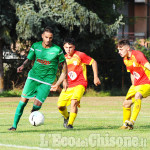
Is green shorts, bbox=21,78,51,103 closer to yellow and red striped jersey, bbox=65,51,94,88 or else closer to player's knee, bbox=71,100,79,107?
player's knee, bbox=71,100,79,107

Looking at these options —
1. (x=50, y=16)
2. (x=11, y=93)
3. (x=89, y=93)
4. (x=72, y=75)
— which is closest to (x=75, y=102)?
(x=72, y=75)

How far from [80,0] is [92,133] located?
1589cm

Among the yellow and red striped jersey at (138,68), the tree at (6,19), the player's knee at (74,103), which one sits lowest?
the player's knee at (74,103)

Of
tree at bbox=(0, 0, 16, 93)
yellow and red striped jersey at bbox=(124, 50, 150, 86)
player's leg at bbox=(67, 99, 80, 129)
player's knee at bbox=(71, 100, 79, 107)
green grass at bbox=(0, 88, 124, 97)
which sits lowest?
green grass at bbox=(0, 88, 124, 97)

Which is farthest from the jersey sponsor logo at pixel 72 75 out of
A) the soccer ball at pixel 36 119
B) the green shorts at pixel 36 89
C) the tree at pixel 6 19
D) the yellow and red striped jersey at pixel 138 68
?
the tree at pixel 6 19

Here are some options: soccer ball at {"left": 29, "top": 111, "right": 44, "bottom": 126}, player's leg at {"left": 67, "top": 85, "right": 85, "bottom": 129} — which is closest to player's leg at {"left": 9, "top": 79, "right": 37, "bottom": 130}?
soccer ball at {"left": 29, "top": 111, "right": 44, "bottom": 126}

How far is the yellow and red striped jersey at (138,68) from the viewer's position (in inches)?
409

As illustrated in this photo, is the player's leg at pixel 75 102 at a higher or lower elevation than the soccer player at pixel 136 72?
lower

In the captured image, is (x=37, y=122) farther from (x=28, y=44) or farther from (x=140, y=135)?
(x=28, y=44)

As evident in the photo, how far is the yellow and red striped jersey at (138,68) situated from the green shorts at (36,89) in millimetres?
1888

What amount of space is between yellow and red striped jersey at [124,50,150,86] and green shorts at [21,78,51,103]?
6.19 ft

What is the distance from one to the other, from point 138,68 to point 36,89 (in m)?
2.28

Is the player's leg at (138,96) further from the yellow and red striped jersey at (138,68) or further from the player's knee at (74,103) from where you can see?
the player's knee at (74,103)

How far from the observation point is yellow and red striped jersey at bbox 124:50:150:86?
34.1 ft
